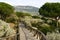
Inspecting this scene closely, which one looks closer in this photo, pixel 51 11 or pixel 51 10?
pixel 51 11

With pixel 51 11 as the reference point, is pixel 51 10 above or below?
above

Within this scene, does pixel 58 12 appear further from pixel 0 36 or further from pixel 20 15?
pixel 0 36

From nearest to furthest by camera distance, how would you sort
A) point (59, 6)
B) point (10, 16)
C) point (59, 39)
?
point (59, 39)
point (10, 16)
point (59, 6)

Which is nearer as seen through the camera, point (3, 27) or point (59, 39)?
point (3, 27)

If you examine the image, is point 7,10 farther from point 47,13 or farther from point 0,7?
point 47,13

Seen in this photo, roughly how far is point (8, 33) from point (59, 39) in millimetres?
6792

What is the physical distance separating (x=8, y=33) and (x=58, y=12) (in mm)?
62073

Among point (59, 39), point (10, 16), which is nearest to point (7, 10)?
point (10, 16)

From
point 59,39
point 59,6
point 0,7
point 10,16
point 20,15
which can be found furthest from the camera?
point 20,15

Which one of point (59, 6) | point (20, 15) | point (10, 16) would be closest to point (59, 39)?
point (10, 16)

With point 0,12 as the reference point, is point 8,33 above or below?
above

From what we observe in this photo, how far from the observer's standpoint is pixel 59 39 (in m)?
20.0

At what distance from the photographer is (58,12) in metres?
75.5

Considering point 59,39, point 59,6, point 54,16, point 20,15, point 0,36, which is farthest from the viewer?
point 20,15
